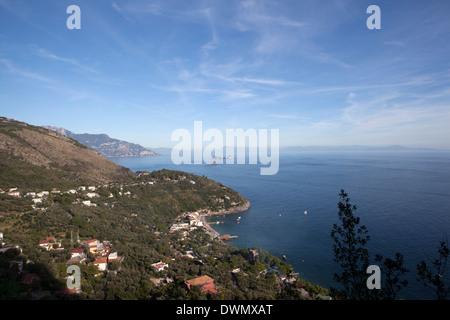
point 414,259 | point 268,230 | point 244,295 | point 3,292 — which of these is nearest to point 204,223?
point 268,230

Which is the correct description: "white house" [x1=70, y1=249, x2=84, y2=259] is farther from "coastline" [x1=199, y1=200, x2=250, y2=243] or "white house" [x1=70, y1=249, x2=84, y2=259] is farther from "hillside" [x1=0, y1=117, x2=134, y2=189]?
"coastline" [x1=199, y1=200, x2=250, y2=243]

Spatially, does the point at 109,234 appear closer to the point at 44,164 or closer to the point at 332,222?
the point at 44,164

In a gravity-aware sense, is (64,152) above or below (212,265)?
above

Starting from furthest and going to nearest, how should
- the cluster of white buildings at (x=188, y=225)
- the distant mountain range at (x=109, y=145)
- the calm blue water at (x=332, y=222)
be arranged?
the distant mountain range at (x=109, y=145)
the cluster of white buildings at (x=188, y=225)
the calm blue water at (x=332, y=222)

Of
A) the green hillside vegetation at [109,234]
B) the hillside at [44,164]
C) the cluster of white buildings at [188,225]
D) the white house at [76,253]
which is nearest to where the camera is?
the green hillside vegetation at [109,234]

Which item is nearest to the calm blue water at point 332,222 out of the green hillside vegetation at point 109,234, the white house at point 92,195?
the green hillside vegetation at point 109,234

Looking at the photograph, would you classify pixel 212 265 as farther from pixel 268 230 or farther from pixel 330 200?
pixel 330 200

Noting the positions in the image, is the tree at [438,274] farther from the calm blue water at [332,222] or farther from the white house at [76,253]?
the calm blue water at [332,222]
